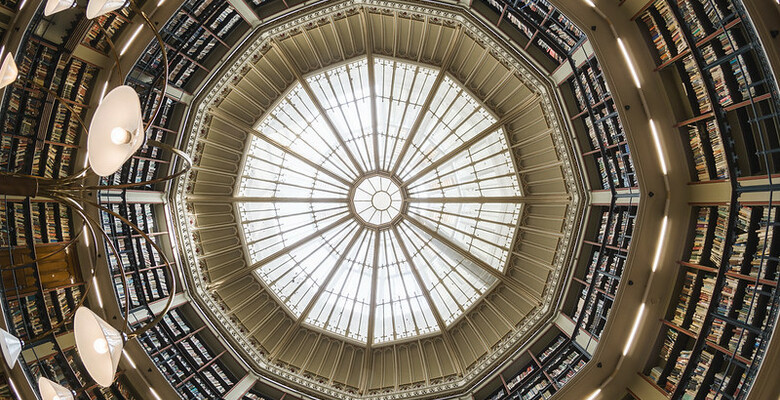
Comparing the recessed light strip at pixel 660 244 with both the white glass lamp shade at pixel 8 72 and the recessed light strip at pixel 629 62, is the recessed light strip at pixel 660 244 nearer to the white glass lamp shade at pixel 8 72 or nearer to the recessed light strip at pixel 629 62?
the recessed light strip at pixel 629 62

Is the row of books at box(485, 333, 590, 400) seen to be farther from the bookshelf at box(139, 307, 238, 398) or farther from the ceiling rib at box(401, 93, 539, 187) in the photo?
the bookshelf at box(139, 307, 238, 398)

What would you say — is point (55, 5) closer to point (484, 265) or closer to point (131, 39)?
point (131, 39)

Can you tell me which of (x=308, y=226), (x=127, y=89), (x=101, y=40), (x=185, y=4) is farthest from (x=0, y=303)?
(x=308, y=226)

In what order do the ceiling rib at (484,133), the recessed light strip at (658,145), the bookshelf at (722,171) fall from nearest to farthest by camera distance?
the bookshelf at (722,171), the recessed light strip at (658,145), the ceiling rib at (484,133)

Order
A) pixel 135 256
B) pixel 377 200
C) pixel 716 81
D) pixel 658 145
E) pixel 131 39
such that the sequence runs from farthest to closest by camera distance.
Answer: pixel 377 200 < pixel 135 256 < pixel 131 39 < pixel 658 145 < pixel 716 81

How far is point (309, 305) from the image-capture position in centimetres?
1617

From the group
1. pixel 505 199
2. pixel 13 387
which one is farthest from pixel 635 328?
pixel 13 387

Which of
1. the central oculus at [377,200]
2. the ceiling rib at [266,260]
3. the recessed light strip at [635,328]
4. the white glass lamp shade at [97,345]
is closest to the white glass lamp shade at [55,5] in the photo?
the white glass lamp shade at [97,345]

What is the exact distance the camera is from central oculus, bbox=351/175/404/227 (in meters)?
16.9

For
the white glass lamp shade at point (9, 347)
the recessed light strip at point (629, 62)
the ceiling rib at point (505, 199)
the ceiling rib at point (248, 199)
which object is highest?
the recessed light strip at point (629, 62)

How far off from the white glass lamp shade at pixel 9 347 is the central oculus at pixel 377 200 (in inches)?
497

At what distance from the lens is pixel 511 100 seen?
544 inches

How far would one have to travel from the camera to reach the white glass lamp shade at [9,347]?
4.43m

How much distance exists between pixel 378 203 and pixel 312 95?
17.6ft
